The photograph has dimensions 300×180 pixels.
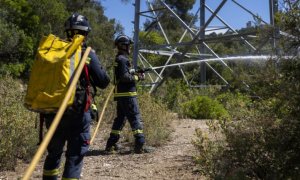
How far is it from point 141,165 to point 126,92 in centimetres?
129

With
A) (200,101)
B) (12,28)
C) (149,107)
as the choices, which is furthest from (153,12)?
(12,28)

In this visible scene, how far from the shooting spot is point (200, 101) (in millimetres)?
11570

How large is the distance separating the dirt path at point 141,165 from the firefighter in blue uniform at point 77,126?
1.51 metres

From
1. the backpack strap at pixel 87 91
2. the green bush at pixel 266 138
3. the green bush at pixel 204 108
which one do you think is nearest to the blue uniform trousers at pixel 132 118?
the green bush at pixel 266 138

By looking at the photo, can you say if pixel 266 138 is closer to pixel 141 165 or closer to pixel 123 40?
pixel 141 165

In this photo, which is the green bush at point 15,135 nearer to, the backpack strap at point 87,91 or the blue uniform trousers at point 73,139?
the blue uniform trousers at point 73,139

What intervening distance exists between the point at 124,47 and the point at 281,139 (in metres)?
3.73

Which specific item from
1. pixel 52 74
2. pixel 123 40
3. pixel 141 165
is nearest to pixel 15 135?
pixel 141 165

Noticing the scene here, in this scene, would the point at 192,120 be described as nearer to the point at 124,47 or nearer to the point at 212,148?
the point at 124,47

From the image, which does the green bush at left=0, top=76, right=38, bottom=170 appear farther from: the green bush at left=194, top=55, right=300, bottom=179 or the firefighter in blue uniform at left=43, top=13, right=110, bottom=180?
the green bush at left=194, top=55, right=300, bottom=179

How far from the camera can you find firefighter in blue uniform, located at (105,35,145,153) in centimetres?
716

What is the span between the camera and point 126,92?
730cm

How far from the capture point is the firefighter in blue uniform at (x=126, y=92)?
23.5ft

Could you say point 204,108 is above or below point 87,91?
below
